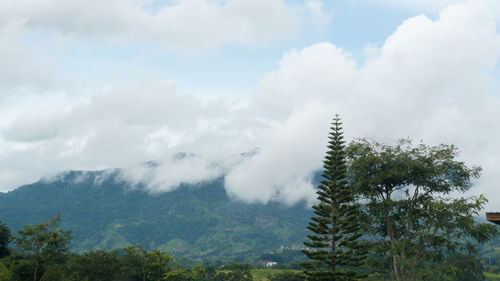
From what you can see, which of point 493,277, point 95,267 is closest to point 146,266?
point 95,267

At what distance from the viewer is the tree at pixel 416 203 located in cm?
2177

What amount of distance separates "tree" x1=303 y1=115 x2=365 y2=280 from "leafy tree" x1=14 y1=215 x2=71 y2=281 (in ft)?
69.1

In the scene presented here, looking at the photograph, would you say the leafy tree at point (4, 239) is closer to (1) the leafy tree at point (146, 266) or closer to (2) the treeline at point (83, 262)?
(2) the treeline at point (83, 262)

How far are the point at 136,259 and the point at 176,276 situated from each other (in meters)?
4.50

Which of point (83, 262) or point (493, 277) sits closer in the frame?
point (83, 262)

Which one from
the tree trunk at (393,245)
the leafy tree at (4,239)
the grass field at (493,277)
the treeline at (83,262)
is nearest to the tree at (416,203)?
the tree trunk at (393,245)

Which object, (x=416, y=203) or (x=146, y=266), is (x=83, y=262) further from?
(x=416, y=203)

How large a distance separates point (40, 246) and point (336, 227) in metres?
26.5

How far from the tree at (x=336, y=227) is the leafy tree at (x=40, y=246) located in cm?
2106

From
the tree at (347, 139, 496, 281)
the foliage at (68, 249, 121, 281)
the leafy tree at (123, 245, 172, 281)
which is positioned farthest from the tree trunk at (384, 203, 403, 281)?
the foliage at (68, 249, 121, 281)

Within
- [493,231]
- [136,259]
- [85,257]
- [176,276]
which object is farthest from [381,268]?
[85,257]

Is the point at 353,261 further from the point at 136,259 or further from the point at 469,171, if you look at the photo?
the point at 136,259

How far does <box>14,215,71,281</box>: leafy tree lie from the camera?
3375 centimetres

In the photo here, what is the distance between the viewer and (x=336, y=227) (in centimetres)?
2839
